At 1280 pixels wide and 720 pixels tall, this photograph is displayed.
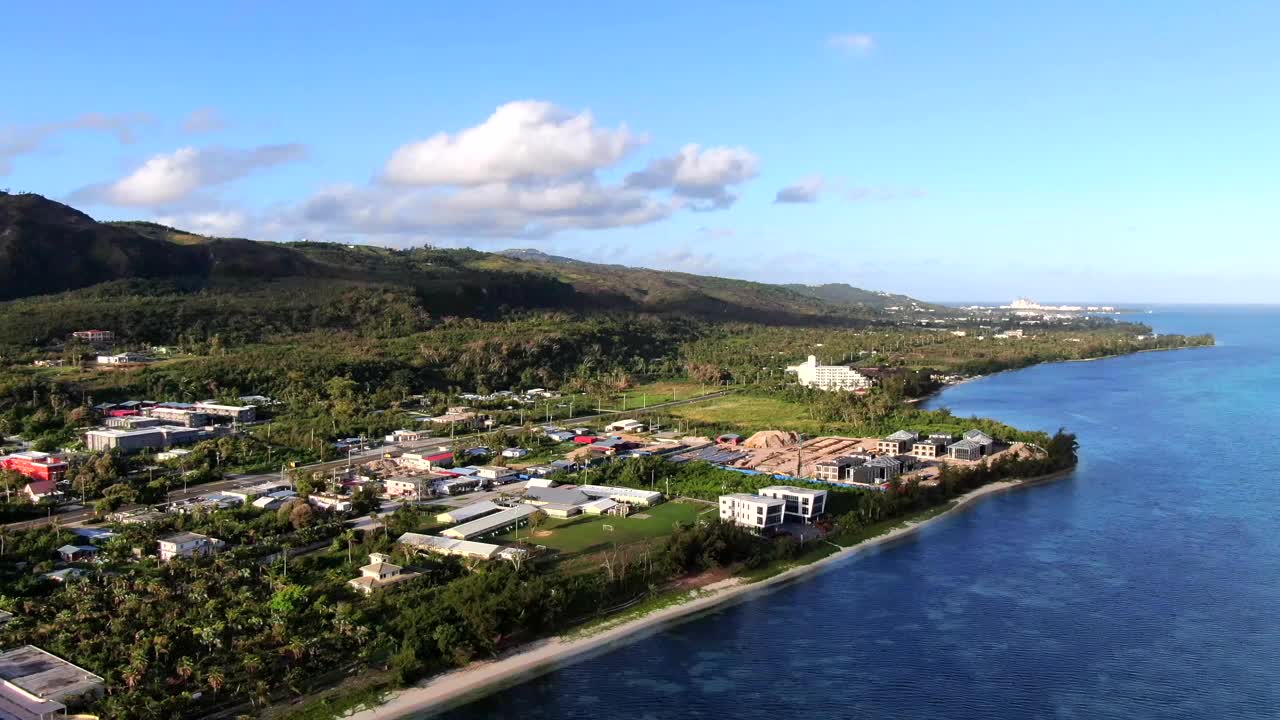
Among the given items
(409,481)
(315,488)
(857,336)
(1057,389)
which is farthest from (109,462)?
(857,336)

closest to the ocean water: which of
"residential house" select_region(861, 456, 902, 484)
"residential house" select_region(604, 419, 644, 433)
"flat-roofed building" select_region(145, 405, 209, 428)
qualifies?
"residential house" select_region(861, 456, 902, 484)

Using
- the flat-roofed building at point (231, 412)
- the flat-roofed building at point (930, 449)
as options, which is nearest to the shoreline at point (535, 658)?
the flat-roofed building at point (930, 449)

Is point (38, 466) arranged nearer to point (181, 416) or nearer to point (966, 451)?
point (181, 416)

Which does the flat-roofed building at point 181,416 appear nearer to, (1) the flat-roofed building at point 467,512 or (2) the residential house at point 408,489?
(2) the residential house at point 408,489

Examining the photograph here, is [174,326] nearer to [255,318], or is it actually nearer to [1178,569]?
[255,318]

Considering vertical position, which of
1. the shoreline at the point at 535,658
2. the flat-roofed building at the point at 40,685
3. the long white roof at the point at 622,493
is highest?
the long white roof at the point at 622,493

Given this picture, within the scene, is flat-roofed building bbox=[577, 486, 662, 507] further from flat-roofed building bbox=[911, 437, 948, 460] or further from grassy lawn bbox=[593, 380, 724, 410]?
grassy lawn bbox=[593, 380, 724, 410]
